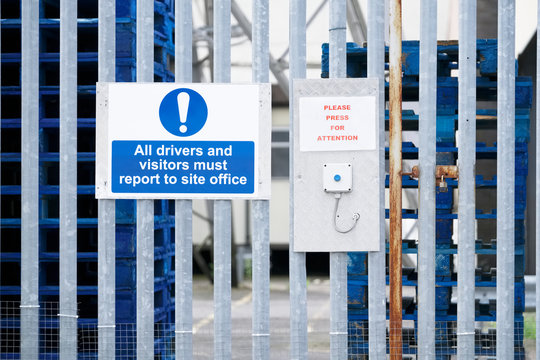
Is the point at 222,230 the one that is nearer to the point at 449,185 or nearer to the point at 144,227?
the point at 144,227

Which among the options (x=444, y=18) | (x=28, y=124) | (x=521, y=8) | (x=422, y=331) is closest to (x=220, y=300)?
(x=422, y=331)

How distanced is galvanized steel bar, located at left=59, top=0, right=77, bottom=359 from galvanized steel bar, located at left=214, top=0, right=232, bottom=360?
906 mm

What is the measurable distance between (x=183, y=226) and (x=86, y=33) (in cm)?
239

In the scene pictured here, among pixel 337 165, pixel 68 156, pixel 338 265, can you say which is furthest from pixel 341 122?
pixel 68 156

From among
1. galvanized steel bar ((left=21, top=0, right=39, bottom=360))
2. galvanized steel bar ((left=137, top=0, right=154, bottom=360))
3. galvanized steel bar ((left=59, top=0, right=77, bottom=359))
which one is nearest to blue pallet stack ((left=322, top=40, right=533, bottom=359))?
galvanized steel bar ((left=137, top=0, right=154, bottom=360))

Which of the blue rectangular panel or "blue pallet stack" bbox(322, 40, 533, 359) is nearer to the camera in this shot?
the blue rectangular panel

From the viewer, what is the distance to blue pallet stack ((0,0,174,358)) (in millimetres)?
5512

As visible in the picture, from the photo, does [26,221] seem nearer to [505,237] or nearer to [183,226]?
[183,226]

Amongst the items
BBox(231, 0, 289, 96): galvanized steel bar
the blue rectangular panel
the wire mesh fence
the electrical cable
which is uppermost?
BBox(231, 0, 289, 96): galvanized steel bar

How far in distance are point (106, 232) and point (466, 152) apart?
2.25m

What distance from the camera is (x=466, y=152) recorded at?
4.46 m

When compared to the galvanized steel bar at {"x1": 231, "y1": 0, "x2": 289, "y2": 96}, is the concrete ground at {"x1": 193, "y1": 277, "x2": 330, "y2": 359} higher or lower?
lower

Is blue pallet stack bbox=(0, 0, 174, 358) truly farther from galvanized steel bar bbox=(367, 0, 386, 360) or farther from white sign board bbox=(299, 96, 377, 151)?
galvanized steel bar bbox=(367, 0, 386, 360)

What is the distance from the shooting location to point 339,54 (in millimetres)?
4441
